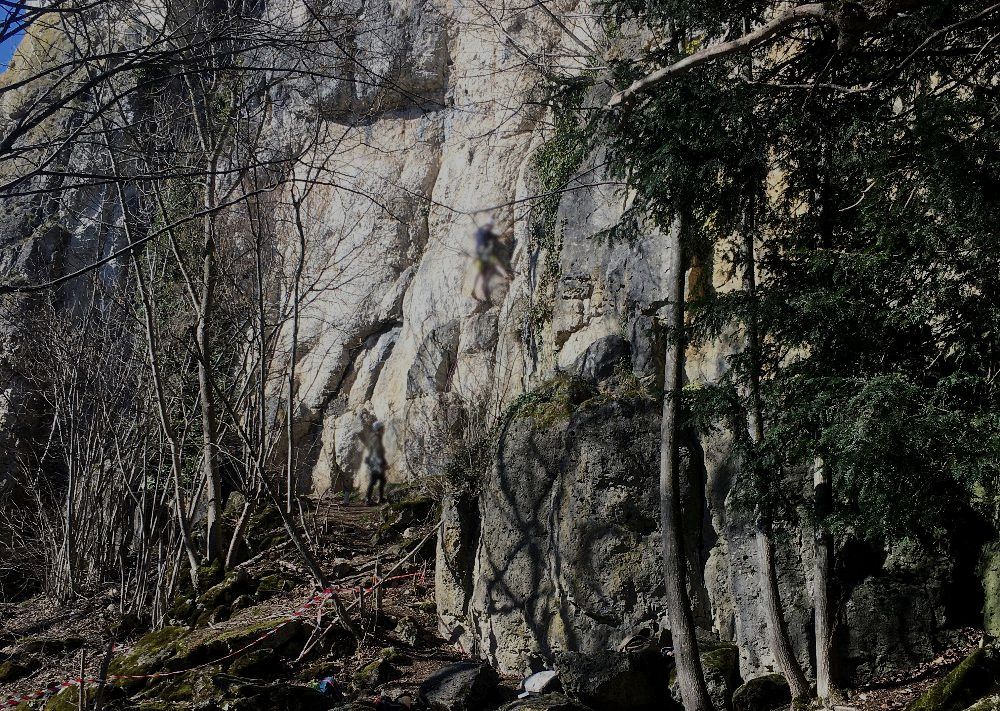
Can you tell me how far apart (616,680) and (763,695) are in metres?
1.21

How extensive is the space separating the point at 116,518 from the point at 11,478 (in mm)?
5573

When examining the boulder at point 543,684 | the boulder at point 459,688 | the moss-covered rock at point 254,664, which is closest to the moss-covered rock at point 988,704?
the boulder at point 543,684

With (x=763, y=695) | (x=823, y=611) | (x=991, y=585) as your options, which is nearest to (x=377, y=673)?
(x=763, y=695)

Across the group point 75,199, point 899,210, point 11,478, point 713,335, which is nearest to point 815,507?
point 713,335

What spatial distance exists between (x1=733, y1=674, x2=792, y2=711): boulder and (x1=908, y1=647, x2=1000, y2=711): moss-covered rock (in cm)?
128

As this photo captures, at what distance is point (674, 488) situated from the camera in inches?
278

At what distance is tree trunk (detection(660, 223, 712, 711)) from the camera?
6.77 m

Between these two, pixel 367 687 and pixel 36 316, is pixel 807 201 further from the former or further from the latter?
pixel 36 316

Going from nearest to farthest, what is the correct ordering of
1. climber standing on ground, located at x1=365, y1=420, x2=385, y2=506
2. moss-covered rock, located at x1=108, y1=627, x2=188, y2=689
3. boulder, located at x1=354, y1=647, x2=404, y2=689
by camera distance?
boulder, located at x1=354, y1=647, x2=404, y2=689 < moss-covered rock, located at x1=108, y1=627, x2=188, y2=689 < climber standing on ground, located at x1=365, y1=420, x2=385, y2=506

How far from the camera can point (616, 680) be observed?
7426mm

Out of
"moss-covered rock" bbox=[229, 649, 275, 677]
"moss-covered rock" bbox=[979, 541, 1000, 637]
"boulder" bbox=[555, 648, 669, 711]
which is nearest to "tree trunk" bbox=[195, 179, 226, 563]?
"moss-covered rock" bbox=[229, 649, 275, 677]

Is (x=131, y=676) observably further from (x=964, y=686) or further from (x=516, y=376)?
(x=964, y=686)

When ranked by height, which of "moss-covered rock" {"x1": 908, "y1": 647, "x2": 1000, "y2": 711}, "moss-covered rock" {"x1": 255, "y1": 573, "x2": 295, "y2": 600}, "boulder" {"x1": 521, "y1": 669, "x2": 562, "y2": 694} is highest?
"moss-covered rock" {"x1": 255, "y1": 573, "x2": 295, "y2": 600}

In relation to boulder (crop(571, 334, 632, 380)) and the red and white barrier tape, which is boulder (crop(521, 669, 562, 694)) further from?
boulder (crop(571, 334, 632, 380))
